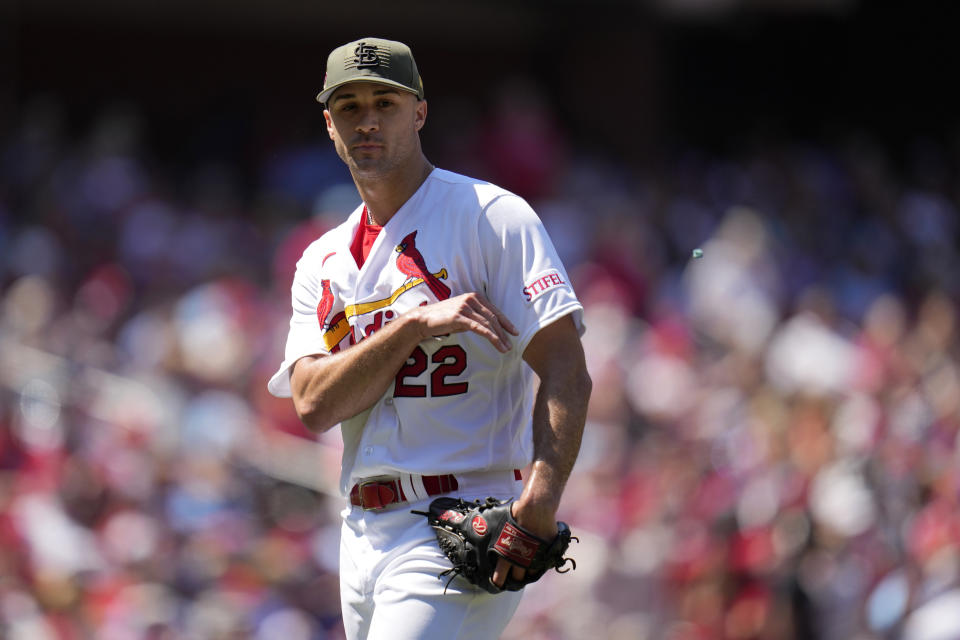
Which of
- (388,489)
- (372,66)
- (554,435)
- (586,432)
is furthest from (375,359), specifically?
(586,432)

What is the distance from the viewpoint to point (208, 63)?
46.6ft

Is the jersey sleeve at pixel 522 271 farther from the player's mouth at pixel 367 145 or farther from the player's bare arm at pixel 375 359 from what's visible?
the player's mouth at pixel 367 145

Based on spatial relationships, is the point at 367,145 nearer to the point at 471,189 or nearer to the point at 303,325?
the point at 471,189

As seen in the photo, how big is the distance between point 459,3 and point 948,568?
31.7 feet

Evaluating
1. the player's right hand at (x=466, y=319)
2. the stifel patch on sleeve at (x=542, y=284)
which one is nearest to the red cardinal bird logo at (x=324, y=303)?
the player's right hand at (x=466, y=319)

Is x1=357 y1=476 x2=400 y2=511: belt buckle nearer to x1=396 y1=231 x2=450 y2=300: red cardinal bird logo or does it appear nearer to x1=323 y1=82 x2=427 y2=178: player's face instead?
x1=396 y1=231 x2=450 y2=300: red cardinal bird logo

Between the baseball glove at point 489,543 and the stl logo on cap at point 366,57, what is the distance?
1.07m

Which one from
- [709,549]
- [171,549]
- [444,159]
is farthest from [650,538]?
[444,159]

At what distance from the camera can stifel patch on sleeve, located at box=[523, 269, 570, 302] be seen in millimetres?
3250

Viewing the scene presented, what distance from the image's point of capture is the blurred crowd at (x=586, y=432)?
7512mm

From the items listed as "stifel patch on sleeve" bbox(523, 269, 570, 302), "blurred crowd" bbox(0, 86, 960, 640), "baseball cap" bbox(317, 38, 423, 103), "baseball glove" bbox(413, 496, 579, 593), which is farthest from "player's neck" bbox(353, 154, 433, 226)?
"blurred crowd" bbox(0, 86, 960, 640)

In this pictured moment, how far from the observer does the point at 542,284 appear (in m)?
3.26

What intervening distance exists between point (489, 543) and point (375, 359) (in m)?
0.51

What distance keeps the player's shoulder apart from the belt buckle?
0.72m
